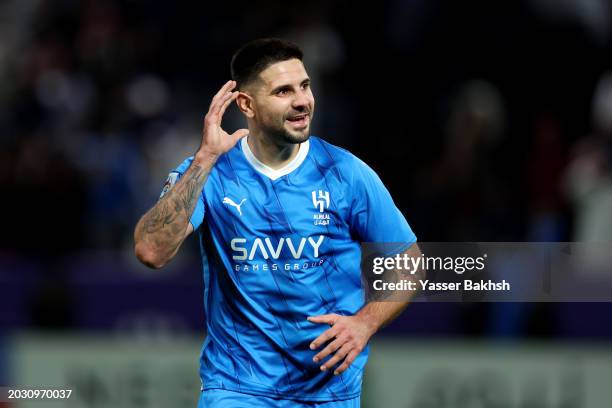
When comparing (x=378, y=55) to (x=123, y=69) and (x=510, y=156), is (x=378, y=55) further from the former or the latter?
(x=123, y=69)

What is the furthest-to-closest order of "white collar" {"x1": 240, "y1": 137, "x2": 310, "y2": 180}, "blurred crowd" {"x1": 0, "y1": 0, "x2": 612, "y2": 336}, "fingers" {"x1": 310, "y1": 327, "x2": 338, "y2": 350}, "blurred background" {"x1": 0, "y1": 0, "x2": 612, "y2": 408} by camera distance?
1. "blurred crowd" {"x1": 0, "y1": 0, "x2": 612, "y2": 336}
2. "blurred background" {"x1": 0, "y1": 0, "x2": 612, "y2": 408}
3. "white collar" {"x1": 240, "y1": 137, "x2": 310, "y2": 180}
4. "fingers" {"x1": 310, "y1": 327, "x2": 338, "y2": 350}

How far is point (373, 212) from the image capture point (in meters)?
6.57

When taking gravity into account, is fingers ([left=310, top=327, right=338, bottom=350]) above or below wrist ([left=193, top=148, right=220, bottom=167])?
below

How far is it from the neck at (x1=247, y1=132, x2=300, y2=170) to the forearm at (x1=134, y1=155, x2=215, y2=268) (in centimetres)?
43

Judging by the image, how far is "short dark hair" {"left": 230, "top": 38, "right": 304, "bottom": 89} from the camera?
258 inches

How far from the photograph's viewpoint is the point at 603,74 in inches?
487

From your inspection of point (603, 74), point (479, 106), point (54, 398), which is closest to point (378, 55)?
point (479, 106)

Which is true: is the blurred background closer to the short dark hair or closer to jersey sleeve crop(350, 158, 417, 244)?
jersey sleeve crop(350, 158, 417, 244)

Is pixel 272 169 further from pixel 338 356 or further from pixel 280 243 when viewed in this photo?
pixel 338 356

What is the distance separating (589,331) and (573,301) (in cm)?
49

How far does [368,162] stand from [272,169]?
19.2 feet

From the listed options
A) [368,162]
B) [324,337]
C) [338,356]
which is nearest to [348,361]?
[338,356]

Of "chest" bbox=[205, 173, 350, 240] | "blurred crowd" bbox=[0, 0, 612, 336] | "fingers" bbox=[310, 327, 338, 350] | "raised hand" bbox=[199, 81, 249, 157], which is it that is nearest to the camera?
"fingers" bbox=[310, 327, 338, 350]

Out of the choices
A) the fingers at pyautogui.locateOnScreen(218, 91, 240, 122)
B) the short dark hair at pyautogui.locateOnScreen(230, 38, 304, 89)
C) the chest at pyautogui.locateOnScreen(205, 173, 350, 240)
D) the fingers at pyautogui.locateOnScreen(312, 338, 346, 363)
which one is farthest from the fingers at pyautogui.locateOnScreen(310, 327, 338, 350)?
the short dark hair at pyautogui.locateOnScreen(230, 38, 304, 89)
